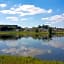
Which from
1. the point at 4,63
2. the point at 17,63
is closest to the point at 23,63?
the point at 17,63

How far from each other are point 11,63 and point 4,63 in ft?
2.46

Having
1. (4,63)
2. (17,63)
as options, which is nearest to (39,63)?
(17,63)

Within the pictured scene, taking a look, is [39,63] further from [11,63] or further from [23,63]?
[11,63]

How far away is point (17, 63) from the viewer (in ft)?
61.7

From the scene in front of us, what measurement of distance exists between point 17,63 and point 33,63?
1.63 meters

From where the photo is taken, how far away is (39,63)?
19031 millimetres

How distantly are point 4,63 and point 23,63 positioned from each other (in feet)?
6.25

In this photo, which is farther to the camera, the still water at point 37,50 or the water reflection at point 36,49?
the water reflection at point 36,49

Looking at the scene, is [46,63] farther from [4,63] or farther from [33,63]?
[4,63]

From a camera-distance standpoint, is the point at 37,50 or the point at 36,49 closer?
the point at 37,50

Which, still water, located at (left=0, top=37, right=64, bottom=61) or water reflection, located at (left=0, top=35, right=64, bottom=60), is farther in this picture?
water reflection, located at (left=0, top=35, right=64, bottom=60)

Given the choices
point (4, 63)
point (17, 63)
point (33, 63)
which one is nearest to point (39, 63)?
point (33, 63)

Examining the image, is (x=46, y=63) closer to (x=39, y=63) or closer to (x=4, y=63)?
(x=39, y=63)

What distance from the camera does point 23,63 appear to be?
18.8 m
